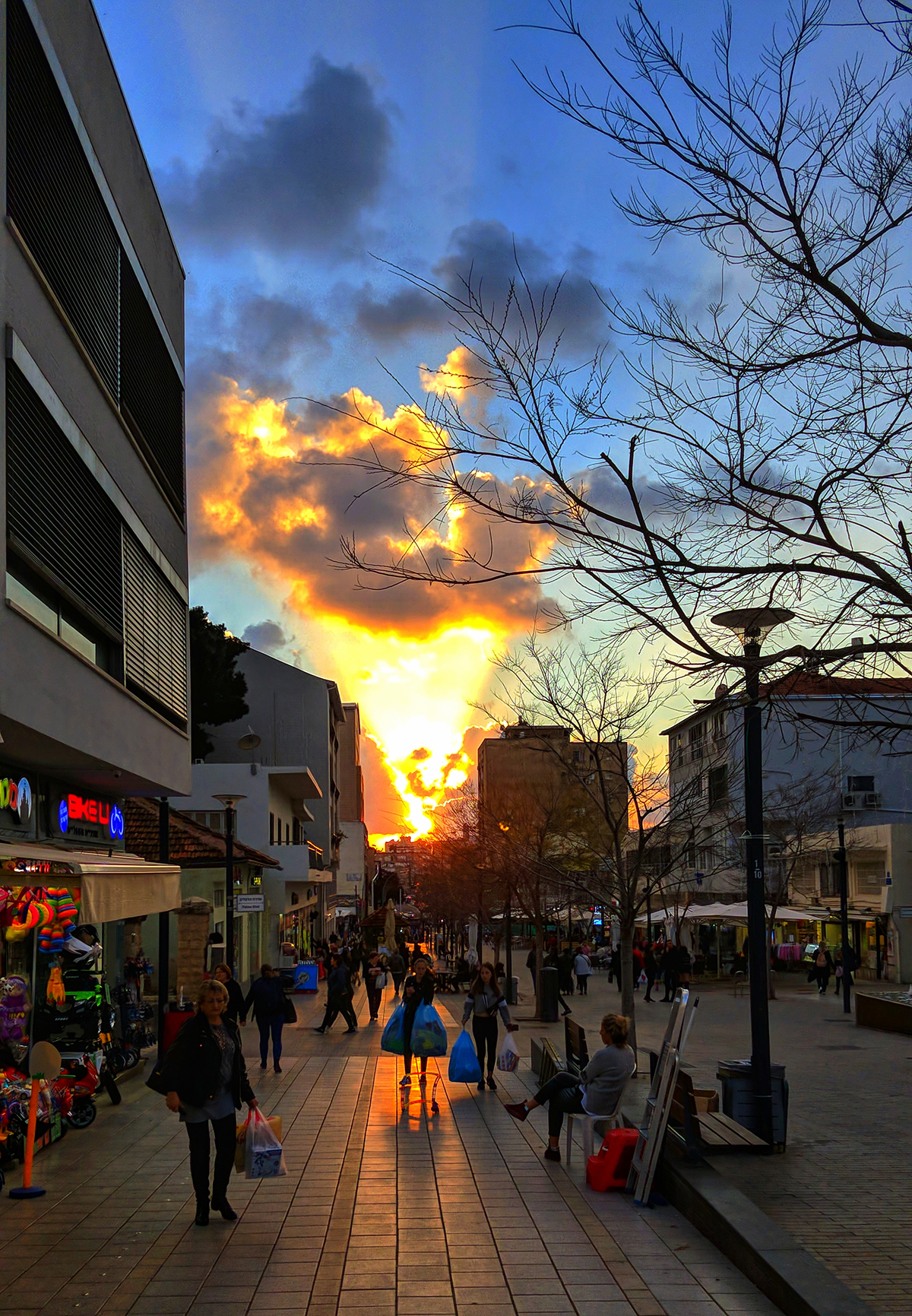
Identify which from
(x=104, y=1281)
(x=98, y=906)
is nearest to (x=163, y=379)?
(x=98, y=906)

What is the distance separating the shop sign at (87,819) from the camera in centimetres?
1529

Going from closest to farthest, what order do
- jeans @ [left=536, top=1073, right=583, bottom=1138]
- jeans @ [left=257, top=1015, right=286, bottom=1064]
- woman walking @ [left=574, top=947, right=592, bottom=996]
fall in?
jeans @ [left=536, top=1073, right=583, bottom=1138] → jeans @ [left=257, top=1015, right=286, bottom=1064] → woman walking @ [left=574, top=947, right=592, bottom=996]

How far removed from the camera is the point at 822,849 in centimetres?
4306

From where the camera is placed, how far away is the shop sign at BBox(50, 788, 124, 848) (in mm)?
15289

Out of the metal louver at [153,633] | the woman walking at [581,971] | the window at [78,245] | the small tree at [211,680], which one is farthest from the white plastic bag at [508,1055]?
the small tree at [211,680]

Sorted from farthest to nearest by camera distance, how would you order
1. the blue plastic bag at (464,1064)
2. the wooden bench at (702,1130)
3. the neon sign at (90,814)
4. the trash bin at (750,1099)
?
the neon sign at (90,814)
the blue plastic bag at (464,1064)
the trash bin at (750,1099)
the wooden bench at (702,1130)

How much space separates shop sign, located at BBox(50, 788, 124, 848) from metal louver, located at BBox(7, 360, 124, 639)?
227cm

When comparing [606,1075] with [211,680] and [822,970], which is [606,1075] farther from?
[211,680]

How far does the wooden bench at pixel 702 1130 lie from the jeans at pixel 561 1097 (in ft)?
2.86

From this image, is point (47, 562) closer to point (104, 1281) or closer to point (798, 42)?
point (104, 1281)

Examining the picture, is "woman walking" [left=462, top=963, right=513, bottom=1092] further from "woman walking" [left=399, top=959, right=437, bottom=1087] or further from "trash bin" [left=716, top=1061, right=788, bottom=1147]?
"trash bin" [left=716, top=1061, right=788, bottom=1147]

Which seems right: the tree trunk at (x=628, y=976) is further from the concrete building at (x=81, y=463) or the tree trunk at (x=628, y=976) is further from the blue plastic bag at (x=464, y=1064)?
the concrete building at (x=81, y=463)

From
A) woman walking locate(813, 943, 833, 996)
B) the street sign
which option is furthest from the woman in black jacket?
woman walking locate(813, 943, 833, 996)

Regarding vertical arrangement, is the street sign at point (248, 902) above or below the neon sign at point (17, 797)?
below
